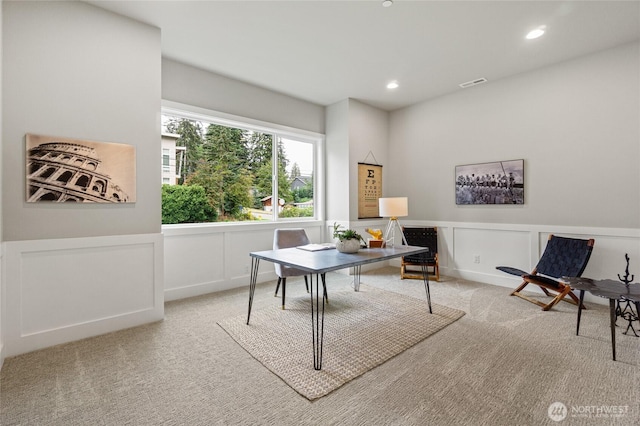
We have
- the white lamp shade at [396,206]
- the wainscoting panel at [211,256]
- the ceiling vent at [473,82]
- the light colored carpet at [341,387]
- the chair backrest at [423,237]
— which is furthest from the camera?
the chair backrest at [423,237]

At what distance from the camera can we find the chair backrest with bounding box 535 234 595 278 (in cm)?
329

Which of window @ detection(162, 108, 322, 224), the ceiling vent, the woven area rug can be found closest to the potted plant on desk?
the woven area rug

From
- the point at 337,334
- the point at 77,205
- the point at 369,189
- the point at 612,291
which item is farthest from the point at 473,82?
the point at 77,205

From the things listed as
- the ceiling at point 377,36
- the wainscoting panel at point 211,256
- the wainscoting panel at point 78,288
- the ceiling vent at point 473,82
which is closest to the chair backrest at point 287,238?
the wainscoting panel at point 211,256

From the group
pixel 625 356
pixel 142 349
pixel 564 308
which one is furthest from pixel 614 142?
pixel 142 349

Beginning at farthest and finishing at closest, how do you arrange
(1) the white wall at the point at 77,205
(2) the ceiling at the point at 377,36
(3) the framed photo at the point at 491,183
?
1. (3) the framed photo at the point at 491,183
2. (2) the ceiling at the point at 377,36
3. (1) the white wall at the point at 77,205

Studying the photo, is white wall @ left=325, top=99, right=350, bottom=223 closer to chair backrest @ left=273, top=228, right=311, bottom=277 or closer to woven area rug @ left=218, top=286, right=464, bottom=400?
chair backrest @ left=273, top=228, right=311, bottom=277

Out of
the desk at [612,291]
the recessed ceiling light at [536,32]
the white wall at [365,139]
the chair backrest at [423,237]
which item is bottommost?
the desk at [612,291]

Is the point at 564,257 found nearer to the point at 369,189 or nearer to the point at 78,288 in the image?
the point at 369,189

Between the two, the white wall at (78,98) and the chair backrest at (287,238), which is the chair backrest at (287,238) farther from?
the white wall at (78,98)

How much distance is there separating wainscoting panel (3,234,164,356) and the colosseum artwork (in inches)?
15.1

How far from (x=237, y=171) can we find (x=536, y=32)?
3.86 metres

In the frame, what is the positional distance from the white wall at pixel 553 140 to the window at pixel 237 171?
2.14 m

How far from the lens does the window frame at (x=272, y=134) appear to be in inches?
147
